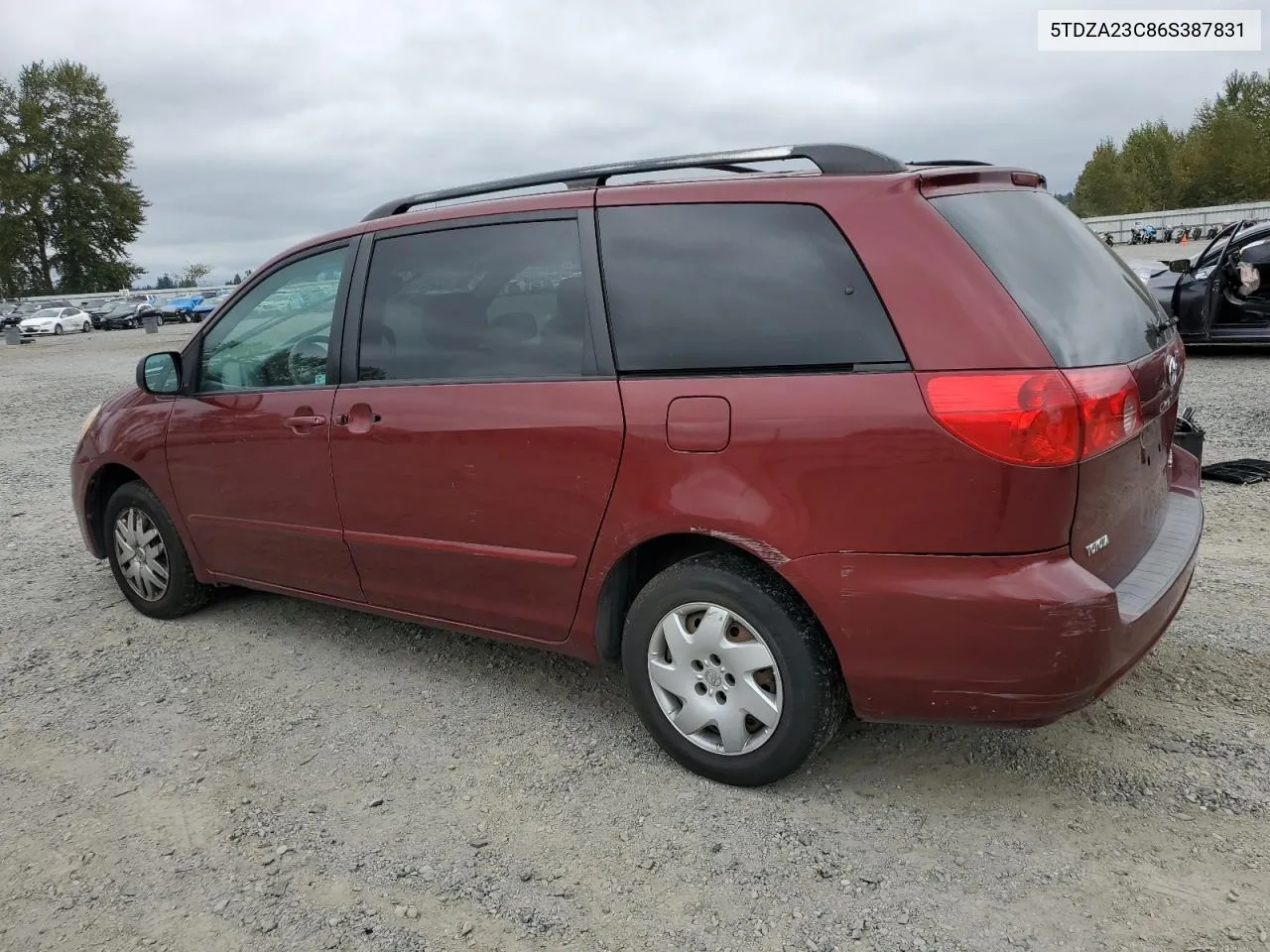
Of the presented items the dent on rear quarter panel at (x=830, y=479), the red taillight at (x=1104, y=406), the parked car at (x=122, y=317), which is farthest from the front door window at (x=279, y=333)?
the parked car at (x=122, y=317)

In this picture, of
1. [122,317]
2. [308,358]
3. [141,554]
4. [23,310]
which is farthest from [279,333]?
[23,310]

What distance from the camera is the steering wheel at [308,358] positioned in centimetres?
385

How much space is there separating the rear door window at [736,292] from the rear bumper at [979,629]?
577 millimetres

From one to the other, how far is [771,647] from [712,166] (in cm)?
148

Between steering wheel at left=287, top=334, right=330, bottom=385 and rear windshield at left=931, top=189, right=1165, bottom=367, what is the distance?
2333mm

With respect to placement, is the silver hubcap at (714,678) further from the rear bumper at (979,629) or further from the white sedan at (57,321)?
the white sedan at (57,321)

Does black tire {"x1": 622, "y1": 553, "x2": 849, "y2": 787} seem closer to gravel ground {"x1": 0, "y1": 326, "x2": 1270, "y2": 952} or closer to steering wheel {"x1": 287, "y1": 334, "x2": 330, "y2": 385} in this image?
gravel ground {"x1": 0, "y1": 326, "x2": 1270, "y2": 952}

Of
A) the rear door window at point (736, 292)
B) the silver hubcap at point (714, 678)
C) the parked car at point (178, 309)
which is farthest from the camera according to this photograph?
the parked car at point (178, 309)

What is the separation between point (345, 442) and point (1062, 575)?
2470 mm

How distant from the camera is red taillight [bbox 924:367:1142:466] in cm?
241

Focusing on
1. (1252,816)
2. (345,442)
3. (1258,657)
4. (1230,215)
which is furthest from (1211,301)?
(1230,215)

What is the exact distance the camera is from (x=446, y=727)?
3516 mm

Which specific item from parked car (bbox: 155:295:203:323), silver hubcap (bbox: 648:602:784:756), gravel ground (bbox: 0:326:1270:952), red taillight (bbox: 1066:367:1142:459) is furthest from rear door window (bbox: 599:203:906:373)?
parked car (bbox: 155:295:203:323)

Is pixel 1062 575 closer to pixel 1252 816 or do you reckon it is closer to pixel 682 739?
pixel 1252 816
